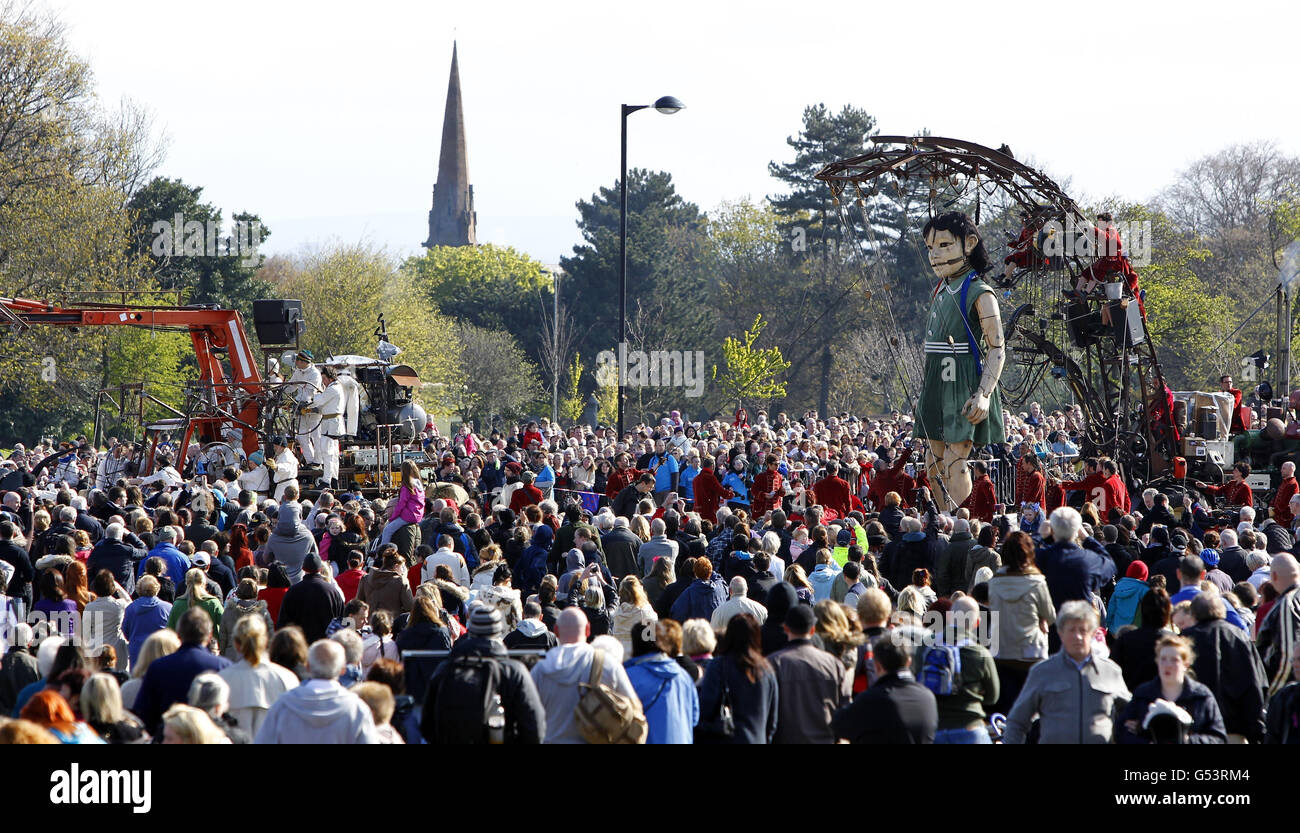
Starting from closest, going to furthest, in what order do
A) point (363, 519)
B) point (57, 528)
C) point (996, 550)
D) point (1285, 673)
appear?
point (1285, 673) → point (996, 550) → point (57, 528) → point (363, 519)

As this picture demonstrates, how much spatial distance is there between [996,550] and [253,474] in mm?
11495

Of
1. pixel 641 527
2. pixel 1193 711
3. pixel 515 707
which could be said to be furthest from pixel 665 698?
pixel 641 527

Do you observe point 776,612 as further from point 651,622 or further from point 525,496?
point 525,496

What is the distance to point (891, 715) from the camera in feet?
19.9

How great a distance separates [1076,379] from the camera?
20.3 meters

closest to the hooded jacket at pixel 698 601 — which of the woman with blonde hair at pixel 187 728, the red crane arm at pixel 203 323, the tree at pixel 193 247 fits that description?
the woman with blonde hair at pixel 187 728

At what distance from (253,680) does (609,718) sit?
1.74 meters

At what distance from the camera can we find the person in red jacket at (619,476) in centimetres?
2073

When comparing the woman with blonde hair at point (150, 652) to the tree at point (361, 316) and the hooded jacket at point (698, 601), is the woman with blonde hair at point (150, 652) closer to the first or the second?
the hooded jacket at point (698, 601)

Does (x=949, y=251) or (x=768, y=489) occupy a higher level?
(x=949, y=251)

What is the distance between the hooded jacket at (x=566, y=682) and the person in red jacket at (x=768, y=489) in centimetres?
1113

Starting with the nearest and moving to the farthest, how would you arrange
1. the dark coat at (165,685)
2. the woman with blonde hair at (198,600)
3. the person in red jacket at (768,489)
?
the dark coat at (165,685)
the woman with blonde hair at (198,600)
the person in red jacket at (768,489)
